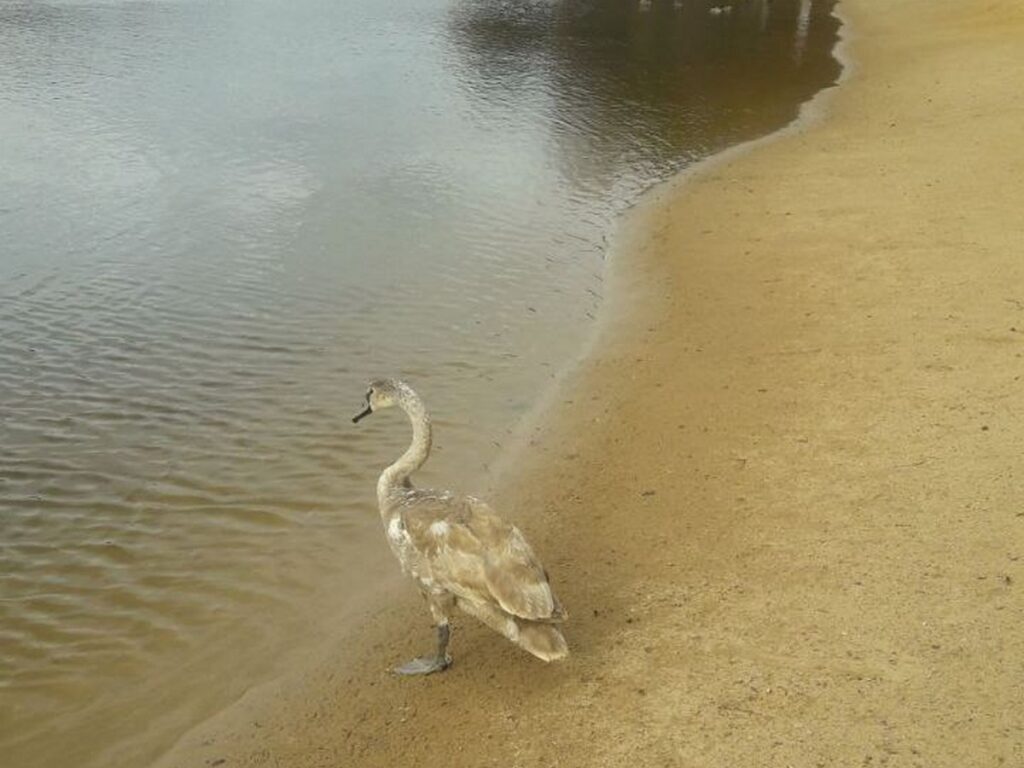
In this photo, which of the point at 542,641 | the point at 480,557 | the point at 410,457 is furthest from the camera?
the point at 410,457

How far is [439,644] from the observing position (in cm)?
685

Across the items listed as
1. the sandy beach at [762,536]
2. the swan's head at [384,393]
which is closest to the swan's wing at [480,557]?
the sandy beach at [762,536]

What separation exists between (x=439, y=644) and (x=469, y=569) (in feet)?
2.01

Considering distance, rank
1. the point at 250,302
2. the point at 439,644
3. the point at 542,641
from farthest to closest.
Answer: the point at 250,302 < the point at 439,644 < the point at 542,641

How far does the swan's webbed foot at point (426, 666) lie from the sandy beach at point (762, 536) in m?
0.07

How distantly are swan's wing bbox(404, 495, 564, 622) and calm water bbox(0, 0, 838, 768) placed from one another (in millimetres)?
1359

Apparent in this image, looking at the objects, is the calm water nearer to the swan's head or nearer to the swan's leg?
the swan's leg

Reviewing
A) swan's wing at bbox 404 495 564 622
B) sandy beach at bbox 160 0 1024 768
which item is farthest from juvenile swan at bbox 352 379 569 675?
sandy beach at bbox 160 0 1024 768

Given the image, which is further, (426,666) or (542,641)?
(426,666)

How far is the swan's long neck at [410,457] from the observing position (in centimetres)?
749

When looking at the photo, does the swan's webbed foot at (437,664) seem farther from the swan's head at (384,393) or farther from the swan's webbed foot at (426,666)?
the swan's head at (384,393)

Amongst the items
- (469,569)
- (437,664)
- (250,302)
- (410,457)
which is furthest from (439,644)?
(250,302)

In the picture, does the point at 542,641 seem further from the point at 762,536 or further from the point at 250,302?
the point at 250,302

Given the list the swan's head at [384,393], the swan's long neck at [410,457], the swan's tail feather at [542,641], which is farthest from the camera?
the swan's head at [384,393]
